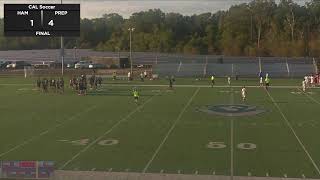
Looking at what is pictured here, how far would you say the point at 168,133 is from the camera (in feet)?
71.4

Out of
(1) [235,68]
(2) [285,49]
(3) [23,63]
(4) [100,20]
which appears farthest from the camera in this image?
(4) [100,20]

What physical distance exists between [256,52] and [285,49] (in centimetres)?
416

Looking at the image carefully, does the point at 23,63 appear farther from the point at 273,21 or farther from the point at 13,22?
the point at 13,22

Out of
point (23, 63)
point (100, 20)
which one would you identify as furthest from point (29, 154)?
point (100, 20)

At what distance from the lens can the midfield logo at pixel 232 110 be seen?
2700cm

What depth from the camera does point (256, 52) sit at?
83938 mm

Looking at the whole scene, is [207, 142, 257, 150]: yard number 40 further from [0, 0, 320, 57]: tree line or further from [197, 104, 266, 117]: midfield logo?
[0, 0, 320, 57]: tree line
